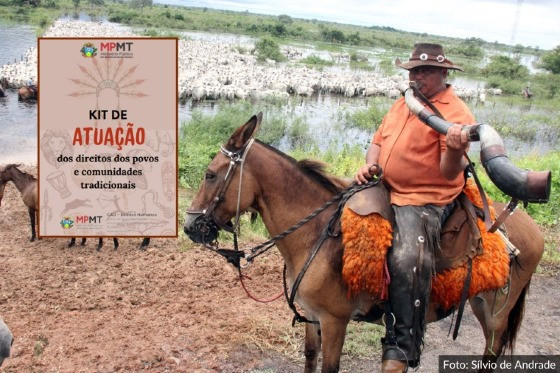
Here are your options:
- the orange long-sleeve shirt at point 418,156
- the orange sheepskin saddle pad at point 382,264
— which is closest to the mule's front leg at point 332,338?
the orange sheepskin saddle pad at point 382,264

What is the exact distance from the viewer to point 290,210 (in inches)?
151

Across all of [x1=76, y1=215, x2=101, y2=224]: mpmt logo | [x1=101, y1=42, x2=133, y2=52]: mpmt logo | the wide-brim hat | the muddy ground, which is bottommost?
the muddy ground

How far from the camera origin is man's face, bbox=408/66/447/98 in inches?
144

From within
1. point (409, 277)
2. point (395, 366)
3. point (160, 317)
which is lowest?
point (160, 317)

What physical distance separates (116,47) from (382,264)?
3095mm

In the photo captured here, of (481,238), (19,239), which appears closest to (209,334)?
(481,238)

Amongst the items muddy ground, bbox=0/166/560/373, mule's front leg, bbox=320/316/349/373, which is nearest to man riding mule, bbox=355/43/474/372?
mule's front leg, bbox=320/316/349/373

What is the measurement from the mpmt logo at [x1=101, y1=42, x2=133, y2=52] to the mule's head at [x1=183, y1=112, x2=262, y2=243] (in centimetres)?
162

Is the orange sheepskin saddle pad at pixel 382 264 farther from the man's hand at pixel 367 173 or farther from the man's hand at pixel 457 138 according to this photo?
the man's hand at pixel 457 138

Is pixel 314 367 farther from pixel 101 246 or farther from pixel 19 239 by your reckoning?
pixel 19 239

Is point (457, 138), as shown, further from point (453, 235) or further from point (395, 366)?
point (395, 366)

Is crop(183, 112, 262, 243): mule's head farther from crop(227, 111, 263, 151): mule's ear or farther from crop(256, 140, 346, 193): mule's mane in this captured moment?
crop(256, 140, 346, 193): mule's mane

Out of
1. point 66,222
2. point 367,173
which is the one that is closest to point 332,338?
point 367,173

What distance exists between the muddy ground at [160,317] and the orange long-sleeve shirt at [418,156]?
6.98 ft
